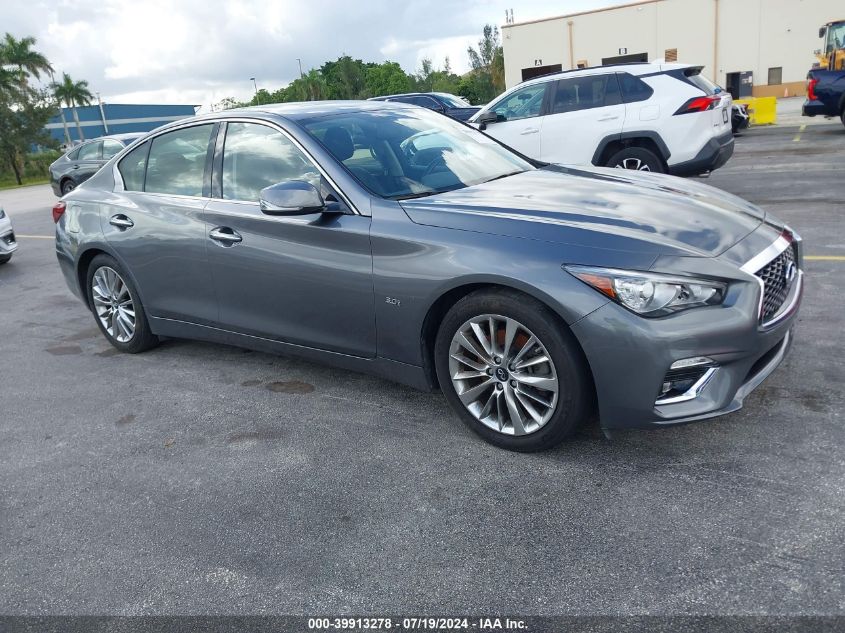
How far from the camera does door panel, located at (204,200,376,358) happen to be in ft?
12.1

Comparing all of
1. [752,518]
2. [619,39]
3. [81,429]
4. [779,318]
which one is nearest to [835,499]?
[752,518]

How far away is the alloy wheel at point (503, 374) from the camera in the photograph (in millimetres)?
3188

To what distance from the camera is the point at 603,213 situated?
3354mm

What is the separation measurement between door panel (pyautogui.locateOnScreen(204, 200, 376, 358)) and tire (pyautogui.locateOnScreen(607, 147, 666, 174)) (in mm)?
6271

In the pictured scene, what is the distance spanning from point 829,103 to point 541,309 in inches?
674

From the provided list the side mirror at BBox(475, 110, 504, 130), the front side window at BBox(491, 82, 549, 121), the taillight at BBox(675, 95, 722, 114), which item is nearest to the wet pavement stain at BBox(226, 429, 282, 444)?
the side mirror at BBox(475, 110, 504, 130)

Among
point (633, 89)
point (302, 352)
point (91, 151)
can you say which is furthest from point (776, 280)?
point (91, 151)

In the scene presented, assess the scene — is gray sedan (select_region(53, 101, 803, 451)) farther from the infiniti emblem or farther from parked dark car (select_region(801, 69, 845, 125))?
parked dark car (select_region(801, 69, 845, 125))

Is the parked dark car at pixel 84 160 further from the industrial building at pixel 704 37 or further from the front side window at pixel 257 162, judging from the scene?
the industrial building at pixel 704 37

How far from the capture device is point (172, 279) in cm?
468

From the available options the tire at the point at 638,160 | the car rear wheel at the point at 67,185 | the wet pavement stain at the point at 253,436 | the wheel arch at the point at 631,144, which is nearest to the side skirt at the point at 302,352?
the wet pavement stain at the point at 253,436

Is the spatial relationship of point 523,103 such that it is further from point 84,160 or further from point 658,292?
point 84,160

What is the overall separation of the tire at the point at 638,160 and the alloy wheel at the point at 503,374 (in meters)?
6.47

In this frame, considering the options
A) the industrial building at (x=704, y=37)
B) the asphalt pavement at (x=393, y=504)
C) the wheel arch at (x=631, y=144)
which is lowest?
the asphalt pavement at (x=393, y=504)
